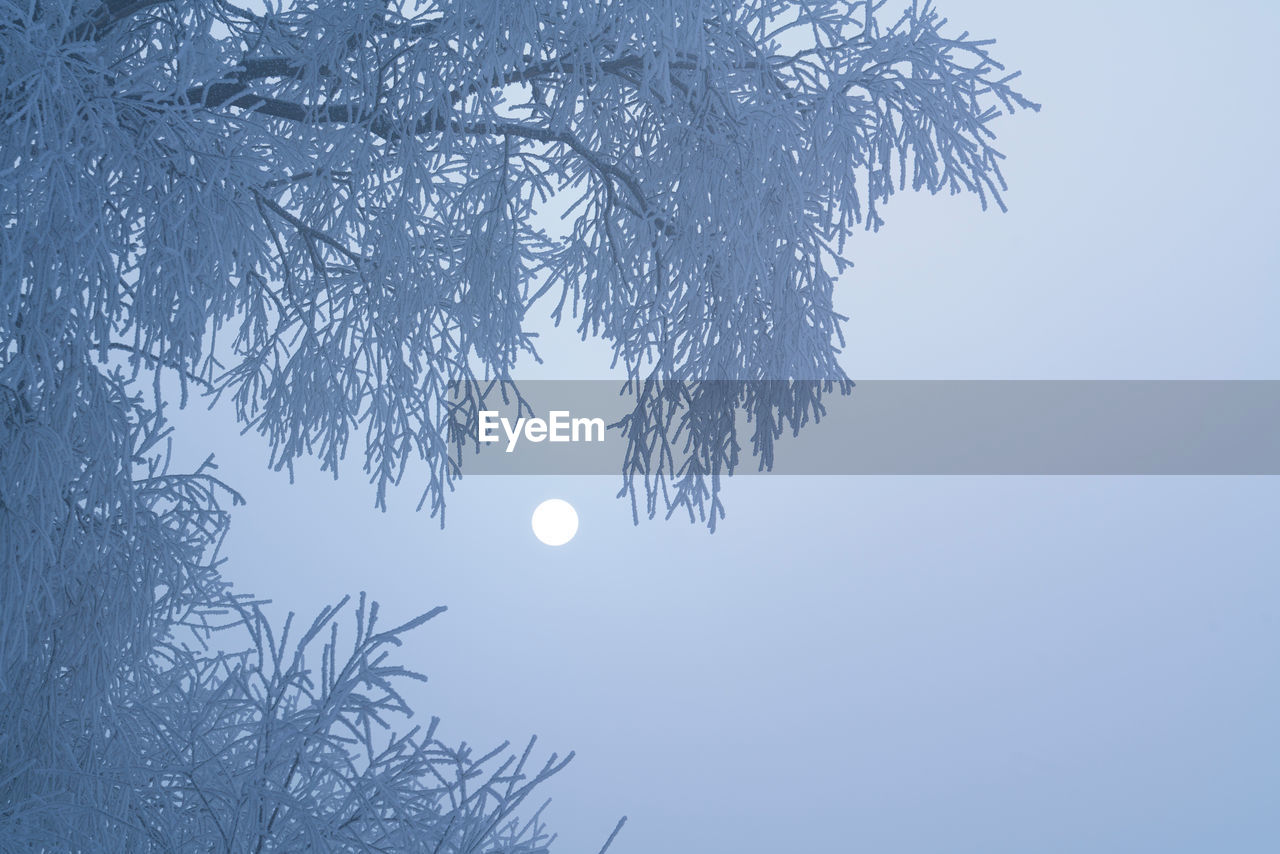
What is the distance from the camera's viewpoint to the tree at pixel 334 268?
9.30 feet

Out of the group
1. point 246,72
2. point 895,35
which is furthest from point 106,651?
point 895,35

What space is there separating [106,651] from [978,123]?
3.91 metres

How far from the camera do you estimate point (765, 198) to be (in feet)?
13.0

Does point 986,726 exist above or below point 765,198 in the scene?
below

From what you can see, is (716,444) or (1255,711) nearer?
(716,444)

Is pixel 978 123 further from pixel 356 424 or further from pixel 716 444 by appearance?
pixel 356 424

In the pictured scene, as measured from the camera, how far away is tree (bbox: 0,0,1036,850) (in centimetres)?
283

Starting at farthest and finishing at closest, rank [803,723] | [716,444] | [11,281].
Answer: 1. [803,723]
2. [716,444]
3. [11,281]

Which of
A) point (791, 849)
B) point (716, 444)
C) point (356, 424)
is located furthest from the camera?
point (791, 849)

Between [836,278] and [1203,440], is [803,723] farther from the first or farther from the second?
[836,278]

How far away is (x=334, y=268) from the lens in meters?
4.97

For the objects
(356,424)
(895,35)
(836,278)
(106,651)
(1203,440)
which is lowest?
(106,651)

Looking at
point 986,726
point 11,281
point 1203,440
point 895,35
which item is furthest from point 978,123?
point 1203,440

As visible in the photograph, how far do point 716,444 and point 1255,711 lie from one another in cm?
7521
